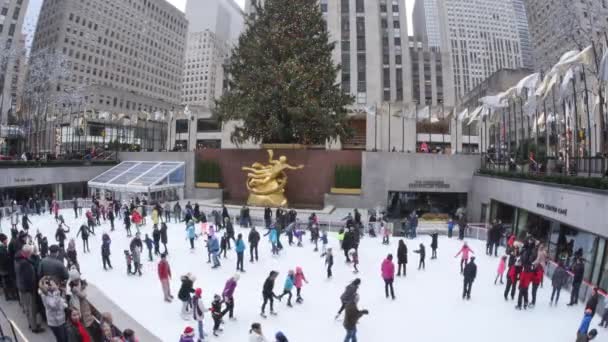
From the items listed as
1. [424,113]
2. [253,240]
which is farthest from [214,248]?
[424,113]

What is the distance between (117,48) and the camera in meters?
109

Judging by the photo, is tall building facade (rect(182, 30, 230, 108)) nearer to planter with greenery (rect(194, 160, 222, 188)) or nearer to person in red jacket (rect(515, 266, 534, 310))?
planter with greenery (rect(194, 160, 222, 188))

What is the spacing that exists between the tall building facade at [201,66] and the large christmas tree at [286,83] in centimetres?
13977

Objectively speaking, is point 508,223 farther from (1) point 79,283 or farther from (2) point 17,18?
(2) point 17,18

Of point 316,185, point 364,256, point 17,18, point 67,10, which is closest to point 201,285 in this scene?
point 364,256

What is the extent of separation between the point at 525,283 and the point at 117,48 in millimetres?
115537

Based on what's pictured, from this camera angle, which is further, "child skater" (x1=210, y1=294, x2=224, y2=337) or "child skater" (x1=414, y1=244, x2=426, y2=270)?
"child skater" (x1=414, y1=244, x2=426, y2=270)

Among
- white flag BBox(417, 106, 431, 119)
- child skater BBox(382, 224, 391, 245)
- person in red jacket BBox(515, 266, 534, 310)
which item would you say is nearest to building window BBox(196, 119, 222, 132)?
white flag BBox(417, 106, 431, 119)

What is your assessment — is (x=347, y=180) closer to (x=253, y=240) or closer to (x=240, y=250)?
(x=253, y=240)

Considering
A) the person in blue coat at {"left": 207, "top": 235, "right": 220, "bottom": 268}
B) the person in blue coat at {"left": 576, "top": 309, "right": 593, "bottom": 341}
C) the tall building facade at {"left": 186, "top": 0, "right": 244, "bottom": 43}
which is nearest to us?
the person in blue coat at {"left": 576, "top": 309, "right": 593, "bottom": 341}

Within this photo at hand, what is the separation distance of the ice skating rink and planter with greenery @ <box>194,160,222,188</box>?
16000 mm

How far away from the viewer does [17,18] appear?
8094cm

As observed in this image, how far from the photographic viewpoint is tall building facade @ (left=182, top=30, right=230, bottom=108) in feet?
560

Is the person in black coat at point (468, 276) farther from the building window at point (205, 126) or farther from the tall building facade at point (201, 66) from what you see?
the tall building facade at point (201, 66)
